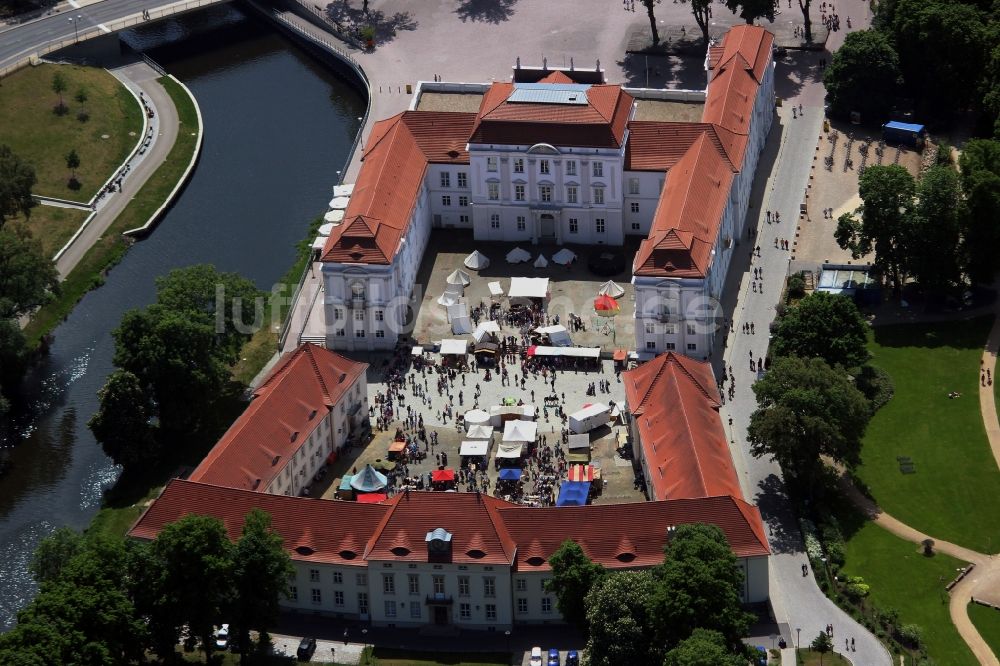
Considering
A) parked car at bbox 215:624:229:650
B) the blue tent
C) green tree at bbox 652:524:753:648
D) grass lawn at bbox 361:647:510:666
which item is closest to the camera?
green tree at bbox 652:524:753:648

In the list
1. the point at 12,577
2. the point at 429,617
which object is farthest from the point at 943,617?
the point at 12,577

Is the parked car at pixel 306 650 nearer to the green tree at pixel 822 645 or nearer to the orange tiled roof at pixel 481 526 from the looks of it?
the orange tiled roof at pixel 481 526

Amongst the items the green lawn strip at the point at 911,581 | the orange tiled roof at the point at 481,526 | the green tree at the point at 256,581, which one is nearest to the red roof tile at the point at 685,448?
the orange tiled roof at the point at 481,526

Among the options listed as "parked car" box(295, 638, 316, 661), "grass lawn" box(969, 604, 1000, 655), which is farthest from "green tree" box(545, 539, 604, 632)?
"grass lawn" box(969, 604, 1000, 655)

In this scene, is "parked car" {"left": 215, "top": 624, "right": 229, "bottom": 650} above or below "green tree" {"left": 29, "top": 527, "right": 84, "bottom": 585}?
below

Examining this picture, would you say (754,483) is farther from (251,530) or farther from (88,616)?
(88,616)

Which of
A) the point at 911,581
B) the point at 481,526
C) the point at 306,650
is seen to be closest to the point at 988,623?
the point at 911,581

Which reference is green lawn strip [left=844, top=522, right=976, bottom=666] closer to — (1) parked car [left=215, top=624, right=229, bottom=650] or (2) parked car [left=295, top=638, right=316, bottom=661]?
(2) parked car [left=295, top=638, right=316, bottom=661]
